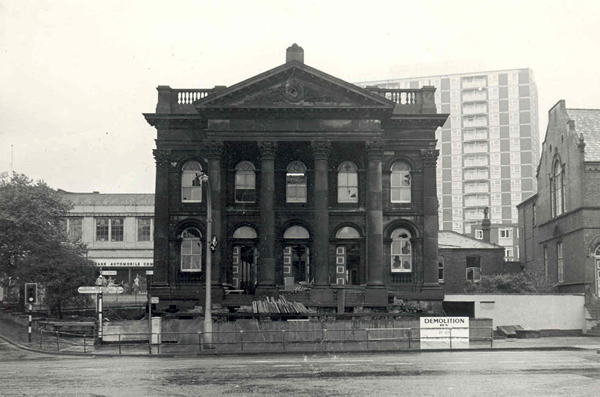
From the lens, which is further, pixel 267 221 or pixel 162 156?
pixel 162 156

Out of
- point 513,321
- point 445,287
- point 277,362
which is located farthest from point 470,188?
point 277,362

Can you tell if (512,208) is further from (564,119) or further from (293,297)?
(293,297)

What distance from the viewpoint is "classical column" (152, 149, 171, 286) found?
4462 centimetres

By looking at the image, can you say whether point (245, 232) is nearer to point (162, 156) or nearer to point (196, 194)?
point (196, 194)

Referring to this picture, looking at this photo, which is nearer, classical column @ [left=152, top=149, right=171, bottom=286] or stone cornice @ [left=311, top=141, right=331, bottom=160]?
stone cornice @ [left=311, top=141, right=331, bottom=160]

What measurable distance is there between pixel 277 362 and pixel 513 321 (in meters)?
24.9

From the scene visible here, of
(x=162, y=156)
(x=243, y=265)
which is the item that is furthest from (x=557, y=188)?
(x=162, y=156)

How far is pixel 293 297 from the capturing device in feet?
138

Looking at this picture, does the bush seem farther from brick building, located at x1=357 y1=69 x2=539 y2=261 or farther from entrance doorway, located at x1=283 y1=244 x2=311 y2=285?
brick building, located at x1=357 y1=69 x2=539 y2=261

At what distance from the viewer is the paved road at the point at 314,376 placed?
17.6m

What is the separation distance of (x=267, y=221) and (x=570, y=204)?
20.7 metres

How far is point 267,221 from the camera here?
4247cm

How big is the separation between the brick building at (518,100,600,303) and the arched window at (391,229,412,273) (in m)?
11.2

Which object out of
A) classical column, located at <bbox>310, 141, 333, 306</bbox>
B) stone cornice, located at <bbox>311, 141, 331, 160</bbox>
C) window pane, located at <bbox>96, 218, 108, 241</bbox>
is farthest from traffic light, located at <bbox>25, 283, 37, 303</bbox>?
window pane, located at <bbox>96, 218, 108, 241</bbox>
